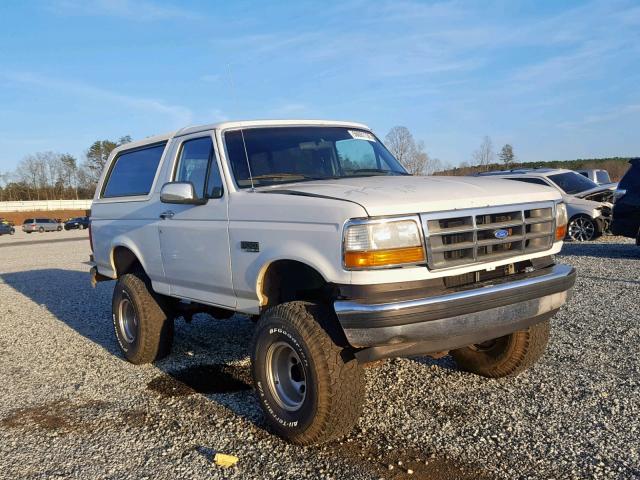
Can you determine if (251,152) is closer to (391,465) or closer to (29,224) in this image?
(391,465)

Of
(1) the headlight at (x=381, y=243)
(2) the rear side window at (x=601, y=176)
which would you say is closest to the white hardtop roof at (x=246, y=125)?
(1) the headlight at (x=381, y=243)

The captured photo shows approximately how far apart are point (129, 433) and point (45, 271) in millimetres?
12103

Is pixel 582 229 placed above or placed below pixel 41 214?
above

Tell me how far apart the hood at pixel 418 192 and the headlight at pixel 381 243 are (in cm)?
8

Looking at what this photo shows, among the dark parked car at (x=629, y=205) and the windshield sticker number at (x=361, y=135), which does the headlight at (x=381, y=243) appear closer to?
the windshield sticker number at (x=361, y=135)

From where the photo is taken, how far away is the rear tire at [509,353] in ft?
14.7

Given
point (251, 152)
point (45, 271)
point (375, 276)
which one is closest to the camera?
point (375, 276)

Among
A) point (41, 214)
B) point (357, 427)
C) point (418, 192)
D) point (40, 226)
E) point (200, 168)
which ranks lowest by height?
point (40, 226)

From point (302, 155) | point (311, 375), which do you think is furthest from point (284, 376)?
point (302, 155)

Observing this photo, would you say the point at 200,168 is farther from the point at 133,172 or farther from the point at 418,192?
the point at 418,192

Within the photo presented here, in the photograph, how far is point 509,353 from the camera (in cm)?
454

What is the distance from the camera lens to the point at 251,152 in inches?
179

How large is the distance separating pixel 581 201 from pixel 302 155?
36.1 ft

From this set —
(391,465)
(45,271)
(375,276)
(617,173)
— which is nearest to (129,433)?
(391,465)
